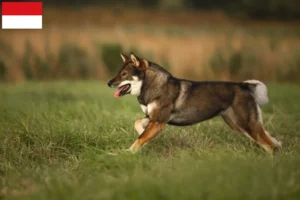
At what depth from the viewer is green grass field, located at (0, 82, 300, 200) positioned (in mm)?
6762

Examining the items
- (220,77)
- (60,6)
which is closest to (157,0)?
(60,6)

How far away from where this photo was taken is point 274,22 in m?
31.0

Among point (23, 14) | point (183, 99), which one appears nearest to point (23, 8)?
point (23, 14)

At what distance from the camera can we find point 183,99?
9.45m

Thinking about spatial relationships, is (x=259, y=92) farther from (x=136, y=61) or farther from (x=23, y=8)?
(x=23, y=8)

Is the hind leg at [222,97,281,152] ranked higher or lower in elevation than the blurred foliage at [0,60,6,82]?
higher

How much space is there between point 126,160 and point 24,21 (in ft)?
23.2

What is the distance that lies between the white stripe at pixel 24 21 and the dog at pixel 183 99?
5.27 meters

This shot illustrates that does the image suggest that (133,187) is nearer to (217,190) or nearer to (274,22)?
(217,190)

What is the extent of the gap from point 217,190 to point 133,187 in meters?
0.87

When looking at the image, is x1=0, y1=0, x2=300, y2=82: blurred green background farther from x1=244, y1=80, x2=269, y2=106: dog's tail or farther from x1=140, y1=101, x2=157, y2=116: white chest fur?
x1=140, y1=101, x2=157, y2=116: white chest fur

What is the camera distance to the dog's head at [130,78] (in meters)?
9.12

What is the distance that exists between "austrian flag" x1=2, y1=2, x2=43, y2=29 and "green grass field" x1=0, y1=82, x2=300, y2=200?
1983 mm

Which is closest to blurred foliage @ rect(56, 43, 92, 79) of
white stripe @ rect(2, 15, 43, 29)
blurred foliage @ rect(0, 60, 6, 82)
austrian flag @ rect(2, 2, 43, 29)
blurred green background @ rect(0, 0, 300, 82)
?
blurred green background @ rect(0, 0, 300, 82)
